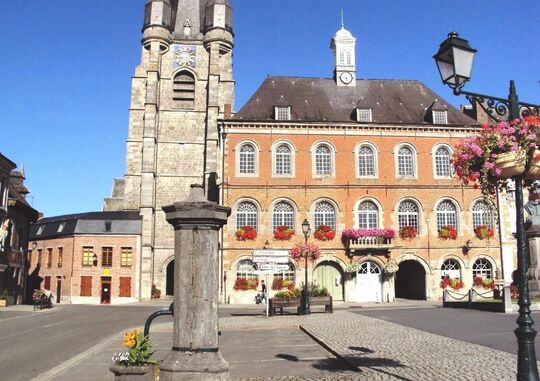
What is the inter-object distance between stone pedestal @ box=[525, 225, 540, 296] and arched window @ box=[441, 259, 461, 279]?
12.9 metres

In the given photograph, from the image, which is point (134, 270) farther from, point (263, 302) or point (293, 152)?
point (293, 152)

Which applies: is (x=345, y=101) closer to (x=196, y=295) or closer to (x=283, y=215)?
(x=283, y=215)

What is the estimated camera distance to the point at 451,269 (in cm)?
3412

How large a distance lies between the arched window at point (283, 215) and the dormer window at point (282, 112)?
18.9ft

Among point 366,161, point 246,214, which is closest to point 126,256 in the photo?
point 246,214

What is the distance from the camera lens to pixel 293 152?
34.5 meters

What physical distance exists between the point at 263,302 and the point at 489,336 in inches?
828

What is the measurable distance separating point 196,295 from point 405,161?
1172 inches

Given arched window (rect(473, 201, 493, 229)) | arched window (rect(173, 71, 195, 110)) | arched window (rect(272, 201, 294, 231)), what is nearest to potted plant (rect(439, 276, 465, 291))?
arched window (rect(473, 201, 493, 229))

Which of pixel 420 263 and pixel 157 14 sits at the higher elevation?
pixel 157 14

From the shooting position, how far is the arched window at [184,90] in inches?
1746

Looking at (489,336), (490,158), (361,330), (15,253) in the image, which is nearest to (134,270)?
(15,253)

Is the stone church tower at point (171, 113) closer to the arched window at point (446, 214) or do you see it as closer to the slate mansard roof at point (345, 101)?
the slate mansard roof at point (345, 101)

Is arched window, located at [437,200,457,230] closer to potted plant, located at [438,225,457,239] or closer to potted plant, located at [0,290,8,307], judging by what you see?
potted plant, located at [438,225,457,239]
